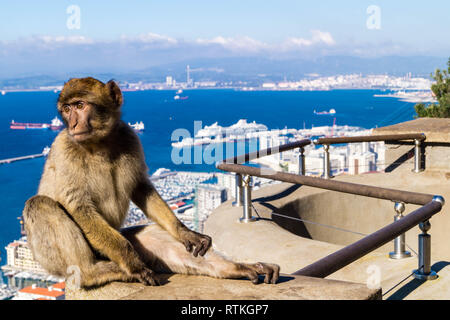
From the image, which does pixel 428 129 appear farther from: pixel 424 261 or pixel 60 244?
pixel 60 244

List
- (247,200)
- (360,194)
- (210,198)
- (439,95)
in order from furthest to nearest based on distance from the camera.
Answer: (439,95) < (210,198) < (247,200) < (360,194)

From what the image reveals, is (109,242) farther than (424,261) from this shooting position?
No

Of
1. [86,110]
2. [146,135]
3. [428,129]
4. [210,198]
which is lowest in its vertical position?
[146,135]

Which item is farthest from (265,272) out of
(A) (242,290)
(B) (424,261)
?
(B) (424,261)

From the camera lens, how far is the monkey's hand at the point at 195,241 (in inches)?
78.0

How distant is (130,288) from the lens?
1.81 meters

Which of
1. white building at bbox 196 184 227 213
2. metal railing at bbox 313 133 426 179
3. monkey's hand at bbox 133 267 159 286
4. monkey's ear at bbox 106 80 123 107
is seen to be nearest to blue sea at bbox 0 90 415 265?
monkey's ear at bbox 106 80 123 107

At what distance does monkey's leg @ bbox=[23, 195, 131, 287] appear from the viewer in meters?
1.93

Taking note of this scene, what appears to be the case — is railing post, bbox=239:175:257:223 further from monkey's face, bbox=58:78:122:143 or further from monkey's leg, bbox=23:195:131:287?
monkey's leg, bbox=23:195:131:287

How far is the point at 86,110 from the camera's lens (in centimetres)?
217

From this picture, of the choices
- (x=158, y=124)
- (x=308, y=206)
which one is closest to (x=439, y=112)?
(x=308, y=206)

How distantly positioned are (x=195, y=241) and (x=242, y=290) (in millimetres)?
497

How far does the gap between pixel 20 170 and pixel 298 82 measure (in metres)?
64.4
